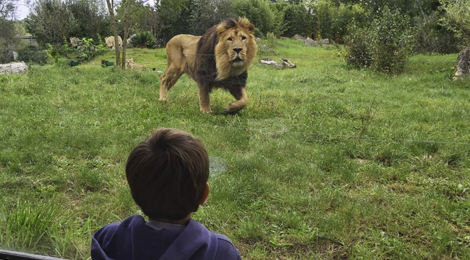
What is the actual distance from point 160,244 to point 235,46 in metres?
2.43

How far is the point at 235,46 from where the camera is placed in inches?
131

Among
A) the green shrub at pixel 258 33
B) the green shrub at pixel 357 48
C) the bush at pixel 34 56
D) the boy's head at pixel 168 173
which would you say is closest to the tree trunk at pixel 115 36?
the bush at pixel 34 56

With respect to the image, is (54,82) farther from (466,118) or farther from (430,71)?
(466,118)

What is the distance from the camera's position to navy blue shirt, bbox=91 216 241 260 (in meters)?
1.10

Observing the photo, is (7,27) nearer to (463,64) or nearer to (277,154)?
(277,154)

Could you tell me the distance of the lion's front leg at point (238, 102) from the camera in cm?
350


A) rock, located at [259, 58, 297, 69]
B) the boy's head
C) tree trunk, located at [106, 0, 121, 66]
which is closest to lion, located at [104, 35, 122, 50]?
tree trunk, located at [106, 0, 121, 66]

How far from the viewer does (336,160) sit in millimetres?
2918

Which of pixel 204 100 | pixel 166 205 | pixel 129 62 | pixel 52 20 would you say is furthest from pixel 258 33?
pixel 166 205

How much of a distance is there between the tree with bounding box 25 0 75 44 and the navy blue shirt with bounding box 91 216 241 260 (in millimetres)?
2412

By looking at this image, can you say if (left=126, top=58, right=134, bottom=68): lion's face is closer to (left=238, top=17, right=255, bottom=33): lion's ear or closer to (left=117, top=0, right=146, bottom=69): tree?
(left=117, top=0, right=146, bottom=69): tree

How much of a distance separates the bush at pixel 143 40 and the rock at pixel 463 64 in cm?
249

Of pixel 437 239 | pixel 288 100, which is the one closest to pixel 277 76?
pixel 288 100

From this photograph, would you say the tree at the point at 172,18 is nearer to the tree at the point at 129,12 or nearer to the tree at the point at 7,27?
the tree at the point at 129,12
